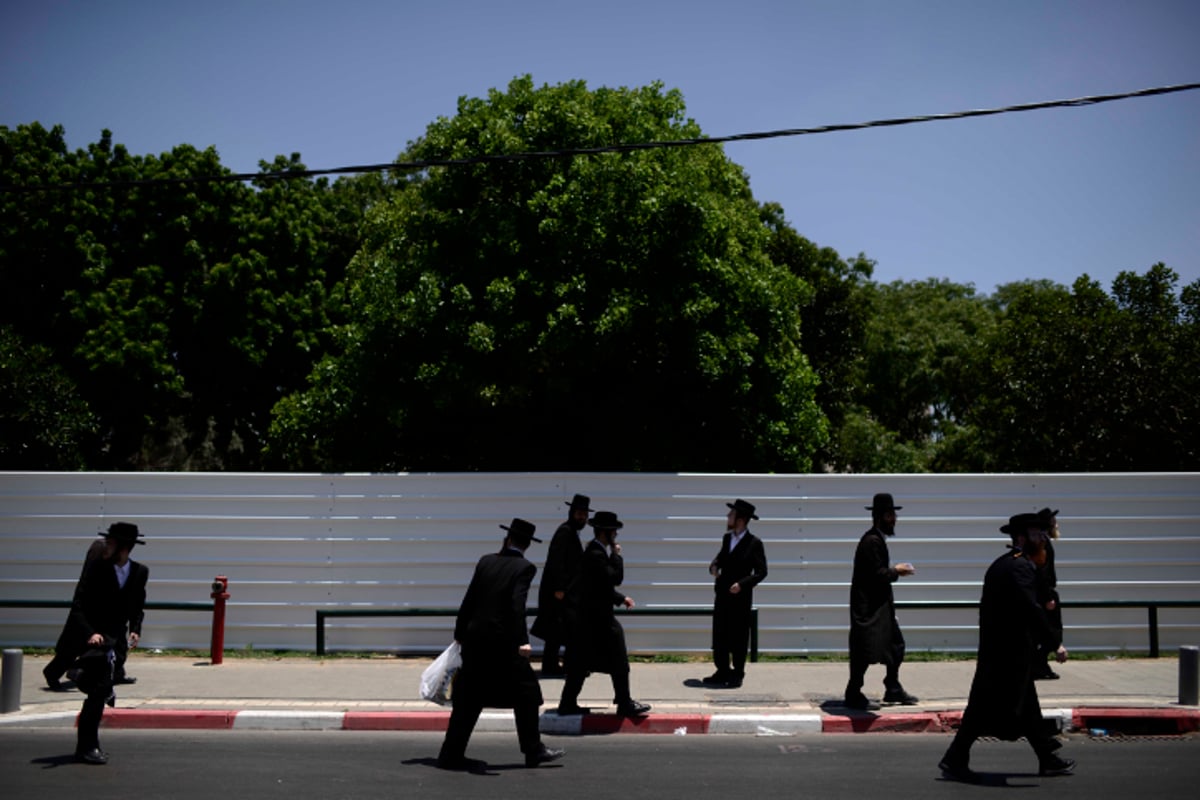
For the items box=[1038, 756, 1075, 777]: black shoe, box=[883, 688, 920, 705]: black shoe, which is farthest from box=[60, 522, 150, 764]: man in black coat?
box=[1038, 756, 1075, 777]: black shoe

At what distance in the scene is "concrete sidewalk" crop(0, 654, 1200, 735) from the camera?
33.0 feet

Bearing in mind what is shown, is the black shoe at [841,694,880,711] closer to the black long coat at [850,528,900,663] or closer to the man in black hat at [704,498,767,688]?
the black long coat at [850,528,900,663]

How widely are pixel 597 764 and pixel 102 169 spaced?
27.5 metres

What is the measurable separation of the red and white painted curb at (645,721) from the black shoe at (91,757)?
1.61m

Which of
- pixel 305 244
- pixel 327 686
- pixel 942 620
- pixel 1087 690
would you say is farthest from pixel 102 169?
pixel 1087 690

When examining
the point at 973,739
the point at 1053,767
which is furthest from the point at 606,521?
the point at 1053,767

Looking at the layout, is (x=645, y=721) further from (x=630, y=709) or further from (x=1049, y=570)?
(x=1049, y=570)

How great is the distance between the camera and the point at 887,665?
34.0ft

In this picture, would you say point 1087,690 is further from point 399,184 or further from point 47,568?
point 399,184

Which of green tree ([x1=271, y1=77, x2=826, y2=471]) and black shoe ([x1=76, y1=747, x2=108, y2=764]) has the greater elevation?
green tree ([x1=271, y1=77, x2=826, y2=471])

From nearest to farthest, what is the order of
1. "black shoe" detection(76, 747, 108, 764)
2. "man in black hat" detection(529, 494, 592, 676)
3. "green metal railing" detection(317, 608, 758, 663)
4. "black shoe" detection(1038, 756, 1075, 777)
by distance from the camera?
"black shoe" detection(1038, 756, 1075, 777)
"black shoe" detection(76, 747, 108, 764)
"man in black hat" detection(529, 494, 592, 676)
"green metal railing" detection(317, 608, 758, 663)

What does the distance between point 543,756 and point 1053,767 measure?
3819 millimetres

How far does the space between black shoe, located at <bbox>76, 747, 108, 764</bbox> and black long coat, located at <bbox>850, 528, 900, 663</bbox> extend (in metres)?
6.40

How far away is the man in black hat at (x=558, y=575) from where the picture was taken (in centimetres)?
1133
